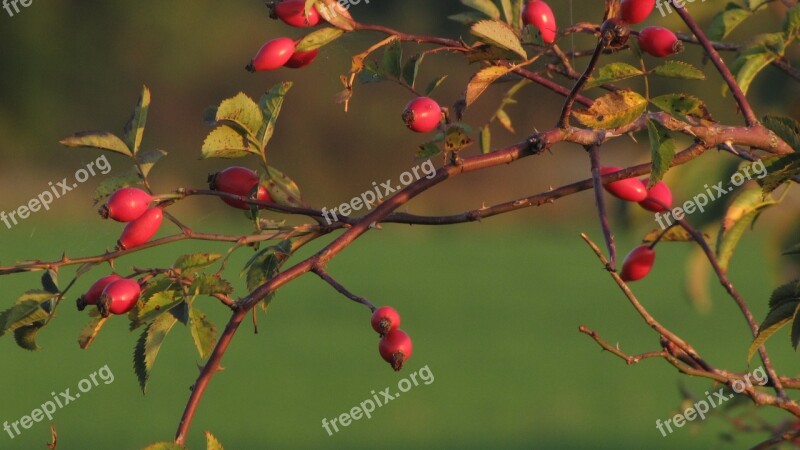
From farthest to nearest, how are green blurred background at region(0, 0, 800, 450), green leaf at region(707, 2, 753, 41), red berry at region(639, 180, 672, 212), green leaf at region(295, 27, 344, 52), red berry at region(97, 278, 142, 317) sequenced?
green blurred background at region(0, 0, 800, 450), green leaf at region(707, 2, 753, 41), red berry at region(639, 180, 672, 212), green leaf at region(295, 27, 344, 52), red berry at region(97, 278, 142, 317)

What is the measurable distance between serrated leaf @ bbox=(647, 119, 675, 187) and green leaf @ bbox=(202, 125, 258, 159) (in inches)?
10.9

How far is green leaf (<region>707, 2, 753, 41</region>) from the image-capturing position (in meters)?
1.16

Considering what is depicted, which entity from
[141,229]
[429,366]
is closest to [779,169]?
[141,229]

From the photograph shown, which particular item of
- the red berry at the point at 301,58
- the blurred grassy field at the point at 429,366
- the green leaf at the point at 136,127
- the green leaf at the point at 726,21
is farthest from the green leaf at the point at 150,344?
the blurred grassy field at the point at 429,366

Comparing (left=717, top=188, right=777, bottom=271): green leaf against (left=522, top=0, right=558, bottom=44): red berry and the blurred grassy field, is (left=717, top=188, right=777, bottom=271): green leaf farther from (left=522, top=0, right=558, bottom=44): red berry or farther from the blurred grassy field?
the blurred grassy field

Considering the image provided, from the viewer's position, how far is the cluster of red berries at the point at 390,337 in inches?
33.7

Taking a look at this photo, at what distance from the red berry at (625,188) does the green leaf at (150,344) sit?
1.14 feet

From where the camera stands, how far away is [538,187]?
12430 millimetres

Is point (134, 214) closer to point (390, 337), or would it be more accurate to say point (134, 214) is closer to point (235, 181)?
point (235, 181)

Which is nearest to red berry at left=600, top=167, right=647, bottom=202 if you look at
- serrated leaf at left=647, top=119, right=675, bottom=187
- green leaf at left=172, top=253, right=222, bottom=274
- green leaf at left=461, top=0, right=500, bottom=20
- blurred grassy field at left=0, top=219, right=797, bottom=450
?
serrated leaf at left=647, top=119, right=675, bottom=187

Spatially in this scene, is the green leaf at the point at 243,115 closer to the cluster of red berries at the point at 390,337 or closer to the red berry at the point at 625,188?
the cluster of red berries at the point at 390,337

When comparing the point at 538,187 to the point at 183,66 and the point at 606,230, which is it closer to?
the point at 183,66

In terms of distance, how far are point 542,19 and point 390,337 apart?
31cm

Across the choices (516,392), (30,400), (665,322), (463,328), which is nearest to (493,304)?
(463,328)
